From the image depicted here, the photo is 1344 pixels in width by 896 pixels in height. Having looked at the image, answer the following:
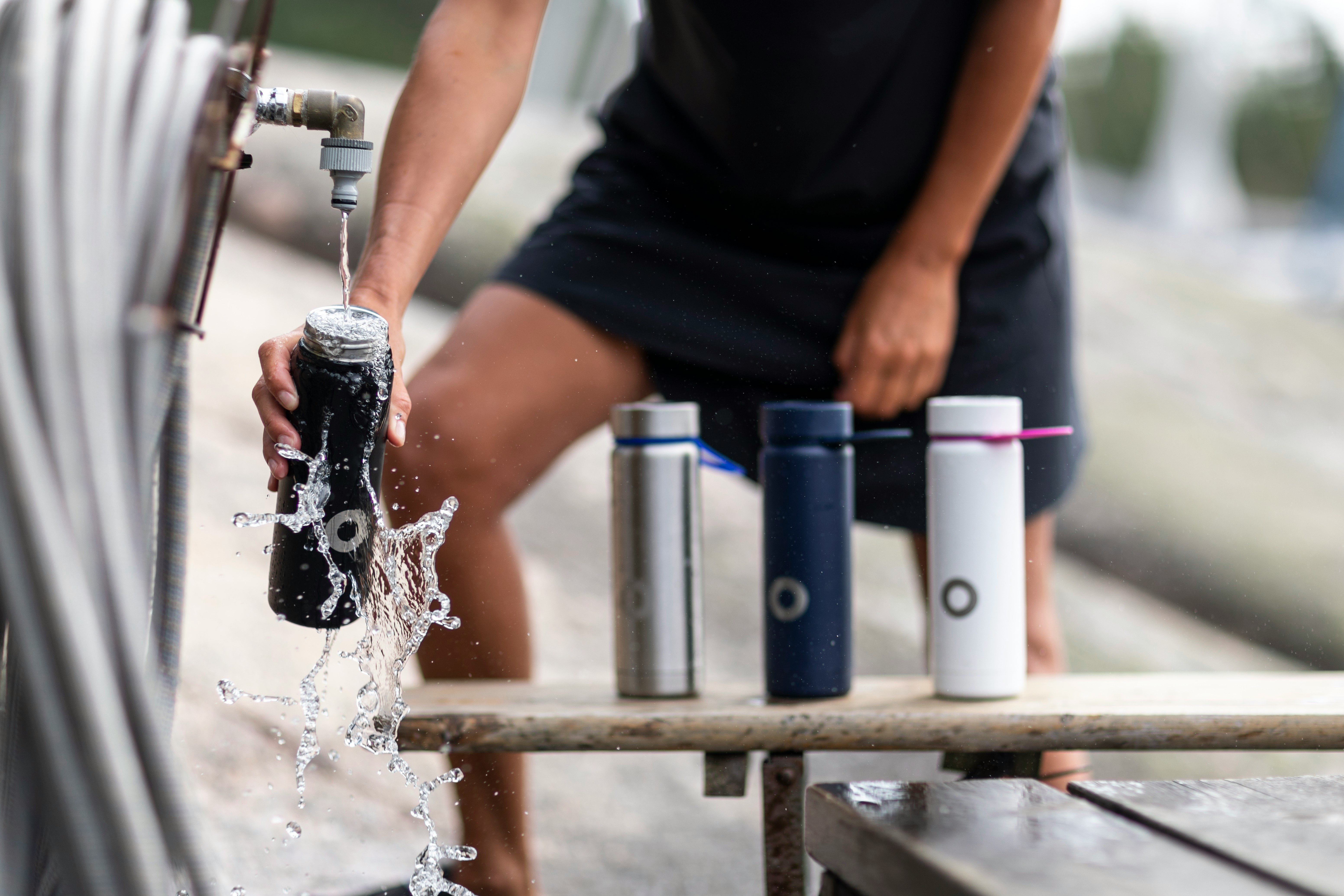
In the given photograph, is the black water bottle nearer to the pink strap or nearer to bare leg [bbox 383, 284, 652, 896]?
bare leg [bbox 383, 284, 652, 896]

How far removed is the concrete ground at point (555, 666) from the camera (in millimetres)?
1882

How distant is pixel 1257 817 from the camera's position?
0.63m

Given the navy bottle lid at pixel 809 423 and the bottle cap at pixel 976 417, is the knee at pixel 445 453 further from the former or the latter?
the bottle cap at pixel 976 417

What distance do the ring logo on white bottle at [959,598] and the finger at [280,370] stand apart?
0.60 m

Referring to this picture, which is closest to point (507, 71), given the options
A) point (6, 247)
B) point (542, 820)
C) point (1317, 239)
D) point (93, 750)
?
point (6, 247)

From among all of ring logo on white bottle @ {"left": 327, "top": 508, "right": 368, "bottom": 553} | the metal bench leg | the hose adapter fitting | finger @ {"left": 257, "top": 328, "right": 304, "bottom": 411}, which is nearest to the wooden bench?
the metal bench leg

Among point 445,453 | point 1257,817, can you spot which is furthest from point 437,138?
point 1257,817

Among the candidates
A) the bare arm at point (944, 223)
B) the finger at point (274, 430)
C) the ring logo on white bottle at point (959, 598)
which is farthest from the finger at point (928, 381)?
the finger at point (274, 430)

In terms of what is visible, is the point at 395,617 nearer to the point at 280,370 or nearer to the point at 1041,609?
the point at 280,370

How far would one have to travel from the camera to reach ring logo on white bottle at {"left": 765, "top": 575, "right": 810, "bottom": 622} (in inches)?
44.5

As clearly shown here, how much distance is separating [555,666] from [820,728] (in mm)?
1516

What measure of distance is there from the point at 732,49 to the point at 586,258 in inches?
9.9

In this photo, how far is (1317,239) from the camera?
9.02 metres

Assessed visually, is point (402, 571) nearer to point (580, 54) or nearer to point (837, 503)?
point (837, 503)
